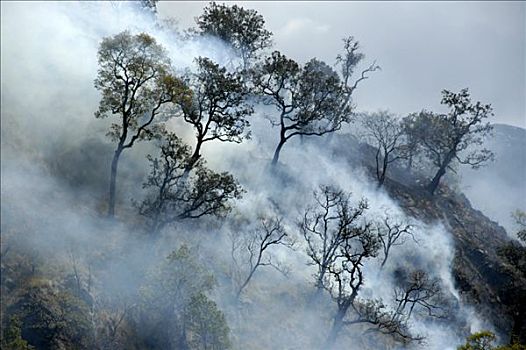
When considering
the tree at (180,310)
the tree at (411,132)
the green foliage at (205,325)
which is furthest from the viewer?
the tree at (411,132)

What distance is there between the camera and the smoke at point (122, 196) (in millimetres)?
29031

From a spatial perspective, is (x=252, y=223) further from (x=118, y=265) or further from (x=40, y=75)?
(x=40, y=75)

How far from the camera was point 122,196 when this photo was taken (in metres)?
34.8

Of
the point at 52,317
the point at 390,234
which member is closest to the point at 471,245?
the point at 390,234

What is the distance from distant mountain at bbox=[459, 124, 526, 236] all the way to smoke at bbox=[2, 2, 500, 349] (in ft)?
305

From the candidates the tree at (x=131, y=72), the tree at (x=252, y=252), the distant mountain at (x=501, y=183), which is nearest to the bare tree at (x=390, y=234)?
the tree at (x=252, y=252)

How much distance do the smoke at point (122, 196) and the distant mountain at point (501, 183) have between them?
3660 inches

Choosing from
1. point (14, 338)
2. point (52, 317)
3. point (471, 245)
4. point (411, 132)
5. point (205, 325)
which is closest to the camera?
point (14, 338)

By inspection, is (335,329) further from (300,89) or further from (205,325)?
(300,89)

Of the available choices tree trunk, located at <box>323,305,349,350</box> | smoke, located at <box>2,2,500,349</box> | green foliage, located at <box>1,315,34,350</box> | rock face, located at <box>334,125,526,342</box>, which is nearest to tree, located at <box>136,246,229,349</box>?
smoke, located at <box>2,2,500,349</box>

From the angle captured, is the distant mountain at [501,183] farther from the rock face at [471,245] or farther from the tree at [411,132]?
the tree at [411,132]

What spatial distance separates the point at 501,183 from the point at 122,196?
149 metres

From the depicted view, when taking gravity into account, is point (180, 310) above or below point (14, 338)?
above

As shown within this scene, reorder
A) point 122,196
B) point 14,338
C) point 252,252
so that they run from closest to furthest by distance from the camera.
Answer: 1. point 14,338
2. point 122,196
3. point 252,252
